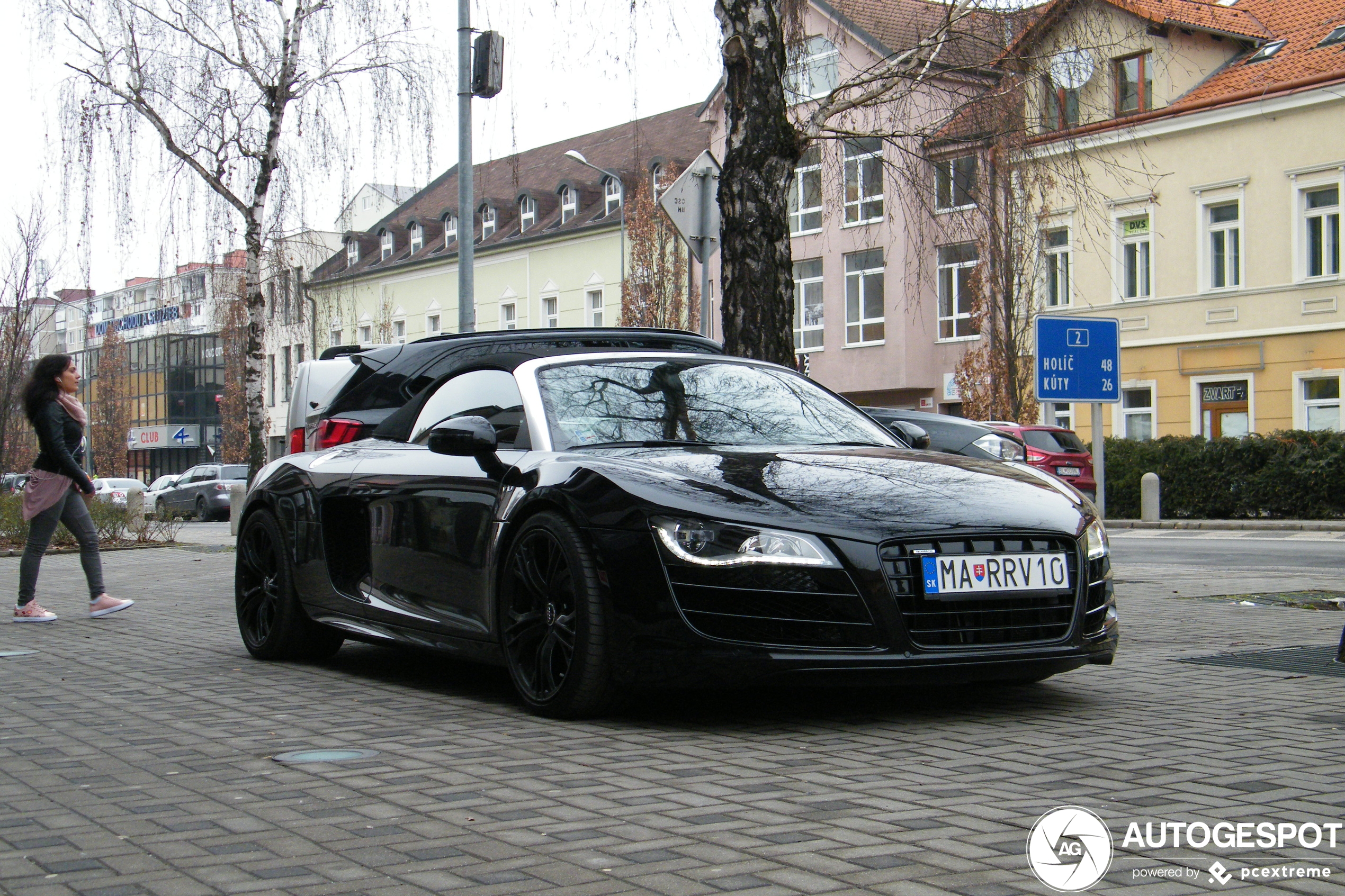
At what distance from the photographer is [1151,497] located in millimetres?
27672

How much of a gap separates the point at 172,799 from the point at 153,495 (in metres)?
45.0


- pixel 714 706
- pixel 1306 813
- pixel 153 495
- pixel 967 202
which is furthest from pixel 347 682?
pixel 153 495

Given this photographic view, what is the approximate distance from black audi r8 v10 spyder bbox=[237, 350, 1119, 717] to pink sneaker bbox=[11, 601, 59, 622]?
4368 millimetres

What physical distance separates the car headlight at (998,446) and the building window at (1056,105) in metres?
2.69

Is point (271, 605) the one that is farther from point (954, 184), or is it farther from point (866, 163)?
point (866, 163)

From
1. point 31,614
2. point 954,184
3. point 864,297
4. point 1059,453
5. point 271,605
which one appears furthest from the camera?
point 864,297

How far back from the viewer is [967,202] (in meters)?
13.5

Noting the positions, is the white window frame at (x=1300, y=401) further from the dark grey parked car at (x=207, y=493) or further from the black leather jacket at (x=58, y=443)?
the black leather jacket at (x=58, y=443)

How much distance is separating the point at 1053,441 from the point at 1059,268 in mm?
13608

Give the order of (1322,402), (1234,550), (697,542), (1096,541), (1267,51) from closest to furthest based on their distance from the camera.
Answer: (697,542), (1096,541), (1234,550), (1322,402), (1267,51)

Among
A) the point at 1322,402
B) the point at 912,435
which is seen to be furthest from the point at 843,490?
the point at 1322,402

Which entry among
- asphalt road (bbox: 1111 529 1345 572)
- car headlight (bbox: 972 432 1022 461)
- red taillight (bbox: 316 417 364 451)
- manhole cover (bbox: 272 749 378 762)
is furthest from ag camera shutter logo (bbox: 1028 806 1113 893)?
car headlight (bbox: 972 432 1022 461)

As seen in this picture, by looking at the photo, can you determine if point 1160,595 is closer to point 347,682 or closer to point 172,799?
point 347,682

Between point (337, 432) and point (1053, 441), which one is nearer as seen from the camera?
point (337, 432)
